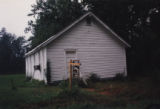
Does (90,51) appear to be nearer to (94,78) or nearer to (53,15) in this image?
(94,78)

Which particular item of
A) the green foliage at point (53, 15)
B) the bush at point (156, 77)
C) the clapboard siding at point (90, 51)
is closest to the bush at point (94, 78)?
the clapboard siding at point (90, 51)

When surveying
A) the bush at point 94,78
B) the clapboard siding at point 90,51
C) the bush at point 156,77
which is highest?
the clapboard siding at point 90,51

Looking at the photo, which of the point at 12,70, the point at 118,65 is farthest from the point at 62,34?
the point at 12,70

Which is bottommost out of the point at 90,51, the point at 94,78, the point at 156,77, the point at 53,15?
the point at 94,78

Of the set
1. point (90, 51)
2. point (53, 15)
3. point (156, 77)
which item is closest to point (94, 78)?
point (90, 51)

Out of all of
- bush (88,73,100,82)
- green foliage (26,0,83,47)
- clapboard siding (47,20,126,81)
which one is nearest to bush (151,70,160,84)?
bush (88,73,100,82)

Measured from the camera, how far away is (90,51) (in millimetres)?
14312

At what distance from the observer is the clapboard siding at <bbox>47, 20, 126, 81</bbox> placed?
12773mm

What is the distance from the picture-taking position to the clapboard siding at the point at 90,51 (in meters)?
12.8

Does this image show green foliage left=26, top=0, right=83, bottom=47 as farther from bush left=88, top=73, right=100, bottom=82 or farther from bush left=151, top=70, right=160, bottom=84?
bush left=151, top=70, right=160, bottom=84

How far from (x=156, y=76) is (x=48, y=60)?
7357mm

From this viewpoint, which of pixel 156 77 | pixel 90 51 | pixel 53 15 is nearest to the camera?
pixel 156 77

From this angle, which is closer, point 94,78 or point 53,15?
point 94,78

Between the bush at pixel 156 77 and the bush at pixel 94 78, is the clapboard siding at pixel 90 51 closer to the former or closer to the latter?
the bush at pixel 94 78
